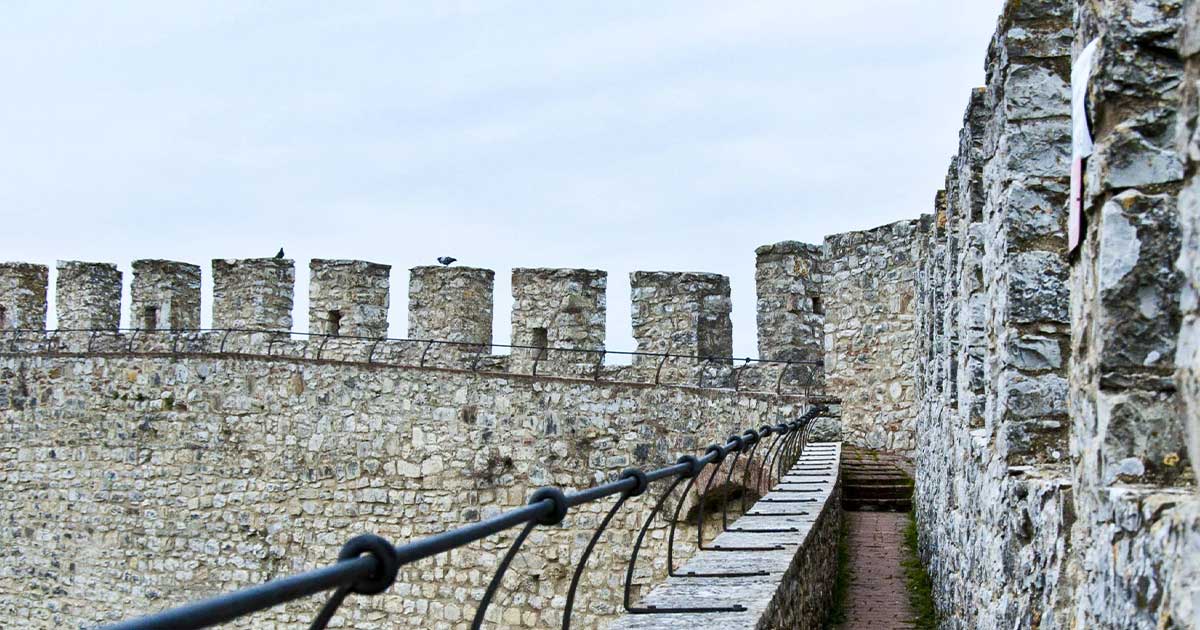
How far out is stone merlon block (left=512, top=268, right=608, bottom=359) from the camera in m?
13.6

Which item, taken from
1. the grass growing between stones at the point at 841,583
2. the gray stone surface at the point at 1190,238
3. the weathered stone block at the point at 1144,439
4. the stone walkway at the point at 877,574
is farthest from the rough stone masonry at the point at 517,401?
the gray stone surface at the point at 1190,238

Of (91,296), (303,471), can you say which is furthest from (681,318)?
(91,296)

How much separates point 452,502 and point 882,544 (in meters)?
5.24

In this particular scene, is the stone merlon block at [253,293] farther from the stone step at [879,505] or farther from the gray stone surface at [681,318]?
the stone step at [879,505]

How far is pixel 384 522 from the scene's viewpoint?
1358cm

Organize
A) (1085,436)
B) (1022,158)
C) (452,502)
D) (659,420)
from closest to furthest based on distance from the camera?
(1085,436), (1022,158), (659,420), (452,502)

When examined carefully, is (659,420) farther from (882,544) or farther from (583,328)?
(882,544)

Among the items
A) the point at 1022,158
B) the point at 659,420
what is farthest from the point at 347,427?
the point at 1022,158

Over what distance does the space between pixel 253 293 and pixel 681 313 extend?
5299 millimetres

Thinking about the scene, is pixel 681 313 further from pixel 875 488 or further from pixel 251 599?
pixel 251 599

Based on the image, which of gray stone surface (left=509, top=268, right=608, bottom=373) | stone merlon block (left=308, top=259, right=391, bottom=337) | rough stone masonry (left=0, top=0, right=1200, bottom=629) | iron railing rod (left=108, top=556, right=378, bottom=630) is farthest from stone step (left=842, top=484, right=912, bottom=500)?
iron railing rod (left=108, top=556, right=378, bottom=630)

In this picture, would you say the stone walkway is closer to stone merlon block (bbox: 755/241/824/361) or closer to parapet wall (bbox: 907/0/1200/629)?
parapet wall (bbox: 907/0/1200/629)

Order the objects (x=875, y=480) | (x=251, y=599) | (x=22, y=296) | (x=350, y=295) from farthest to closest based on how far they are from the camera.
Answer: (x=22, y=296)
(x=350, y=295)
(x=875, y=480)
(x=251, y=599)

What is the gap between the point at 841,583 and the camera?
7852 mm
